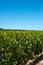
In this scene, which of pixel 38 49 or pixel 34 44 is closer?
pixel 34 44

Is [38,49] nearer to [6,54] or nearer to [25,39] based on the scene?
[25,39]

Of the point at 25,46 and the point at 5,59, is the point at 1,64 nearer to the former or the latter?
the point at 5,59

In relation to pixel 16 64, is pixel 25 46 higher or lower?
higher

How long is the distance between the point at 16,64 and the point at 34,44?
4789 mm

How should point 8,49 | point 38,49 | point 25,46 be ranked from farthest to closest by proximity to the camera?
point 38,49 < point 25,46 < point 8,49

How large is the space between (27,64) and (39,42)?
18.8ft

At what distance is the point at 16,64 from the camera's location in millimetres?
14047

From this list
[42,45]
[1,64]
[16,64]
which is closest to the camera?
[1,64]

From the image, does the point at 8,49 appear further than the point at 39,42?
No

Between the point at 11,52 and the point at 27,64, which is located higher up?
the point at 11,52

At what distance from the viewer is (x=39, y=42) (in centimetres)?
2038

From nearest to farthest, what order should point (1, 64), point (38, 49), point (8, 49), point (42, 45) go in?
point (1, 64), point (8, 49), point (38, 49), point (42, 45)

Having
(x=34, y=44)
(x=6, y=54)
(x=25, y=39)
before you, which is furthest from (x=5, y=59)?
(x=34, y=44)

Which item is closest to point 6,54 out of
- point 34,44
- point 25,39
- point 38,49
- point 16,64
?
point 16,64
